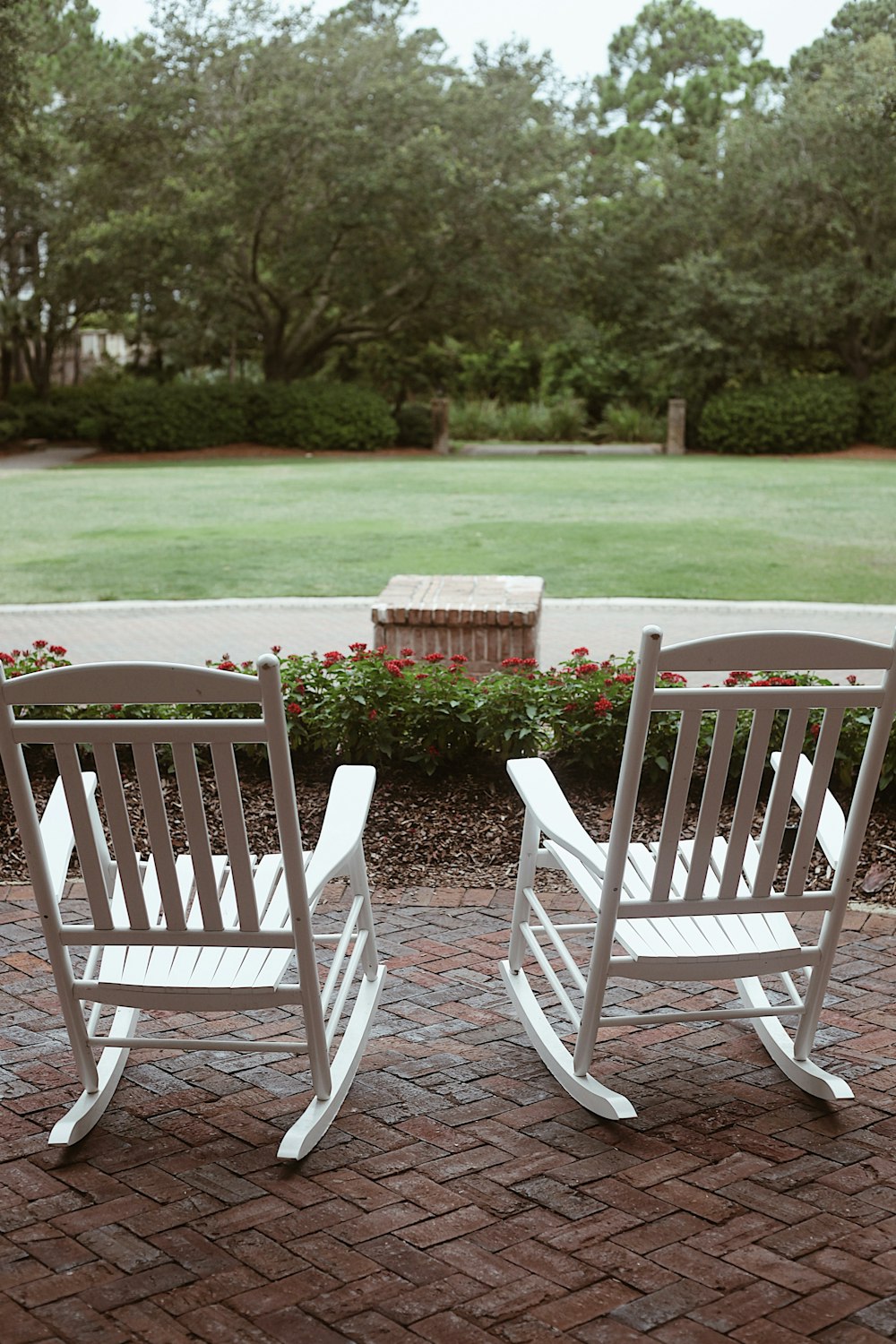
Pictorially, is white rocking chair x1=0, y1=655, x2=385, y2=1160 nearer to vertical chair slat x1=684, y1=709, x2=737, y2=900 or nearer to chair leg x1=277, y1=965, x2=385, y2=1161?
chair leg x1=277, y1=965, x2=385, y2=1161

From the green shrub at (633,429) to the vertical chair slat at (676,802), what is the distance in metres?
25.3

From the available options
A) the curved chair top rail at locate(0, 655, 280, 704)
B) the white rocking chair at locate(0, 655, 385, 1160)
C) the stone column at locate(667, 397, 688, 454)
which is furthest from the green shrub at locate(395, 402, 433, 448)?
the curved chair top rail at locate(0, 655, 280, 704)

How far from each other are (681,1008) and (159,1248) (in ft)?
5.18

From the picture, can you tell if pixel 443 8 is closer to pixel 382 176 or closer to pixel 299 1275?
pixel 382 176

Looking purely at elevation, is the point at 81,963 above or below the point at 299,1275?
below

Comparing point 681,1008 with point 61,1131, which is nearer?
point 61,1131

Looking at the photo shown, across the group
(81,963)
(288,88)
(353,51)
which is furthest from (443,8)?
(81,963)

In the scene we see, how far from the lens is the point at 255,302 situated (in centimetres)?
2870

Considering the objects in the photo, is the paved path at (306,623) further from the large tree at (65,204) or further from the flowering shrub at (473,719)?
the large tree at (65,204)

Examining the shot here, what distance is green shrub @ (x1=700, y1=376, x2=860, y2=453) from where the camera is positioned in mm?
25641

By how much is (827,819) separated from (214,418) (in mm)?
24745

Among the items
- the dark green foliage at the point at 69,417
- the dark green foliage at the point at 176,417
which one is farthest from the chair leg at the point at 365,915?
the dark green foliage at the point at 69,417

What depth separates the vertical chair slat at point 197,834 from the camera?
2512 millimetres

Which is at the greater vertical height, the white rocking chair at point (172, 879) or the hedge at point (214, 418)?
the white rocking chair at point (172, 879)
